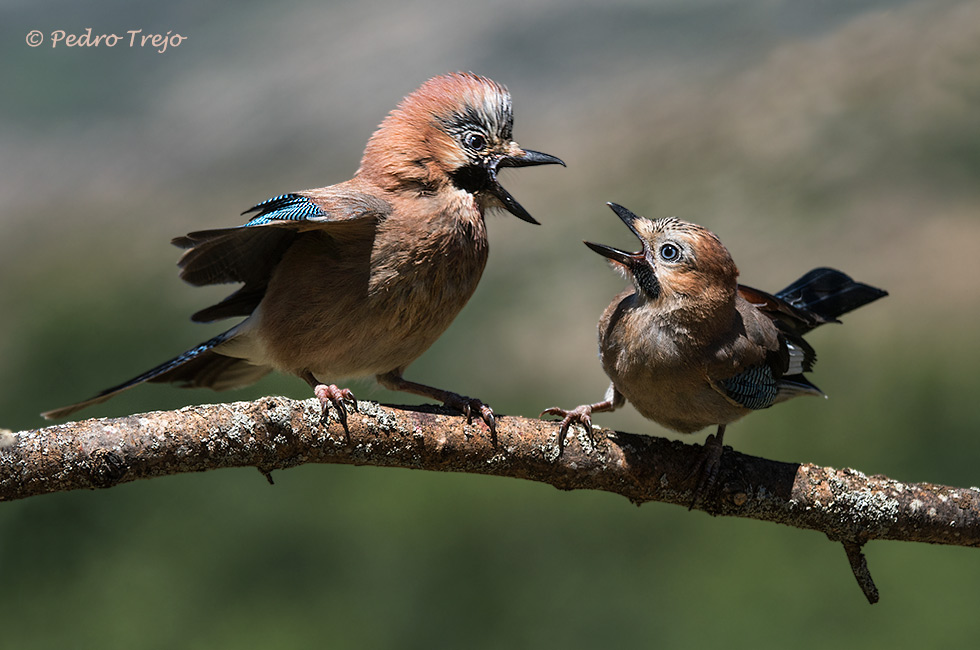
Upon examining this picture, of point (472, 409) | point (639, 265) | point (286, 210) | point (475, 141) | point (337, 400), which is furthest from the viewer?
point (475, 141)

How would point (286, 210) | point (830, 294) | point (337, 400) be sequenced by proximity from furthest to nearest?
1. point (830, 294)
2. point (286, 210)
3. point (337, 400)

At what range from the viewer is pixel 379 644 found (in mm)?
8805

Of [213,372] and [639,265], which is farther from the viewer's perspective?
[213,372]

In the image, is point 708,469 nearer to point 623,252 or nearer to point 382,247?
point 623,252

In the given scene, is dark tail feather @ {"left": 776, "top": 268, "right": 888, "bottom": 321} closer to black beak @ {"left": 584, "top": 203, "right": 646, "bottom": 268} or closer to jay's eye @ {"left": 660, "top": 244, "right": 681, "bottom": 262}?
jay's eye @ {"left": 660, "top": 244, "right": 681, "bottom": 262}

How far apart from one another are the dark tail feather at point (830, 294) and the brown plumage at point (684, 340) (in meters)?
0.55

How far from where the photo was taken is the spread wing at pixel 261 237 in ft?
14.3

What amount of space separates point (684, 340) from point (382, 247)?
4.89ft

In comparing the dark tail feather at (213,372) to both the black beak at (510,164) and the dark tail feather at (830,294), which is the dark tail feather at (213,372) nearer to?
the black beak at (510,164)

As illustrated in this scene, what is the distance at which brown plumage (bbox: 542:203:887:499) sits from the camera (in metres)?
4.48

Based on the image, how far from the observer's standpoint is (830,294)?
5227mm

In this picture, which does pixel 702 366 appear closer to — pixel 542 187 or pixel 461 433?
pixel 461 433

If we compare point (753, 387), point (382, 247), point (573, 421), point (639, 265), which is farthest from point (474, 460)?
point (753, 387)

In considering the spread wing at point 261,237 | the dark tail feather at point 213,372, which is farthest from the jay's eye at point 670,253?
the dark tail feather at point 213,372
